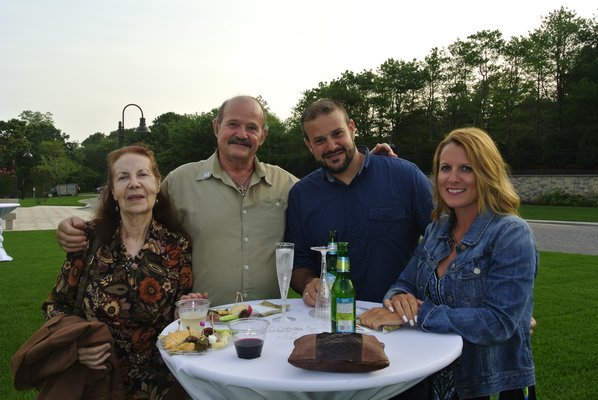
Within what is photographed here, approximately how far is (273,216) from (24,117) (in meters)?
110

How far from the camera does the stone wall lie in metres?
28.4


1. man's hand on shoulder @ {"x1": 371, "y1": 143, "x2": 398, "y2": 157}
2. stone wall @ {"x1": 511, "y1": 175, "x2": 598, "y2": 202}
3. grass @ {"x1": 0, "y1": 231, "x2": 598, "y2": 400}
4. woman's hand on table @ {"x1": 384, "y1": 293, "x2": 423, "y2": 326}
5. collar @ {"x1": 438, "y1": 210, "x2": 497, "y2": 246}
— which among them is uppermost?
man's hand on shoulder @ {"x1": 371, "y1": 143, "x2": 398, "y2": 157}

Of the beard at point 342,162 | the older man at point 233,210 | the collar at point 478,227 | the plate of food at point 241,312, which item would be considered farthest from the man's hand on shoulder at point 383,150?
the plate of food at point 241,312

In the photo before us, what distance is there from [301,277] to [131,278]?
48.0 inches

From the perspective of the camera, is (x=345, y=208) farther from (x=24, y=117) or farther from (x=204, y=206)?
(x=24, y=117)

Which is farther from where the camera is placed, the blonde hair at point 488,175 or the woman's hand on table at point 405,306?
the blonde hair at point 488,175

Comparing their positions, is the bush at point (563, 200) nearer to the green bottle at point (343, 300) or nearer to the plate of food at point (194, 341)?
the green bottle at point (343, 300)

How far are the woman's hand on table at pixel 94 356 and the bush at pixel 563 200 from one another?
101 feet

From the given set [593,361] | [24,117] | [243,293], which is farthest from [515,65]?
[24,117]

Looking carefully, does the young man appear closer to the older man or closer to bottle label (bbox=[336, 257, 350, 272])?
the older man

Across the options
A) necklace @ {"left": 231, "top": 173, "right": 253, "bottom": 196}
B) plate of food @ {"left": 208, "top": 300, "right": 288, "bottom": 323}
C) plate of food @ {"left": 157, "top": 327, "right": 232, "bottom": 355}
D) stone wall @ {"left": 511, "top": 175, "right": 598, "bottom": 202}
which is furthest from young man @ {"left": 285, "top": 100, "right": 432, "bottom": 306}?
stone wall @ {"left": 511, "top": 175, "right": 598, "bottom": 202}

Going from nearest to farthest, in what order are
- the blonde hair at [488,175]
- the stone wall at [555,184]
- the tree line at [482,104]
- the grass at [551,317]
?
the blonde hair at [488,175], the grass at [551,317], the stone wall at [555,184], the tree line at [482,104]

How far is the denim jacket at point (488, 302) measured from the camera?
2.21m

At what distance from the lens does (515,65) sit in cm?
4125
